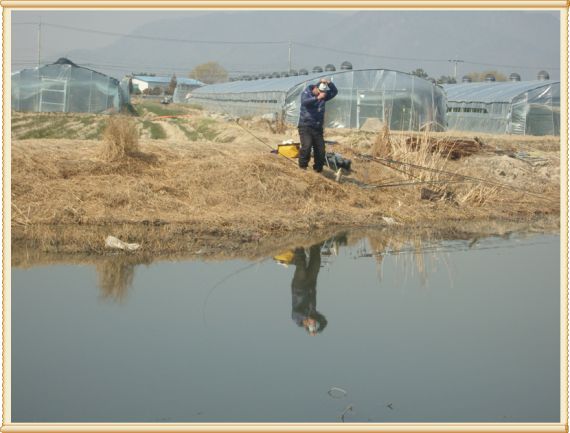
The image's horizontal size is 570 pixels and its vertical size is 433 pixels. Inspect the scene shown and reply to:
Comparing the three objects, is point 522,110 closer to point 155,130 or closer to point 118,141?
point 155,130

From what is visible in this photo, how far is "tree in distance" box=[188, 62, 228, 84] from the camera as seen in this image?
13625 cm

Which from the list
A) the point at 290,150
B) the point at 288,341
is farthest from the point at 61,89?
the point at 288,341

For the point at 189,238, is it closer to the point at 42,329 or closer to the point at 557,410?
the point at 42,329

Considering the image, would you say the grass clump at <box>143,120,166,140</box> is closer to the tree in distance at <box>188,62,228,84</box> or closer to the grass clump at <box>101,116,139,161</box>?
the grass clump at <box>101,116,139,161</box>

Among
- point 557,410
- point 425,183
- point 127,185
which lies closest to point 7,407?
point 557,410

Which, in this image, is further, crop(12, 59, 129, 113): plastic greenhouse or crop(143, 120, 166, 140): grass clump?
crop(12, 59, 129, 113): plastic greenhouse

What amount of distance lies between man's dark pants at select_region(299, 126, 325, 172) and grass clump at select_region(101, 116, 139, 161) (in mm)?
3104

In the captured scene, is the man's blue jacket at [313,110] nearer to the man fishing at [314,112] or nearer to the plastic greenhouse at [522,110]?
the man fishing at [314,112]

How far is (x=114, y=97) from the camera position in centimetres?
3978

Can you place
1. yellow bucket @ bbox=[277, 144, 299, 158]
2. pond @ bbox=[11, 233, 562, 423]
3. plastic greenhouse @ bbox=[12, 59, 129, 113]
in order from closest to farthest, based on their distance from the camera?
1. pond @ bbox=[11, 233, 562, 423]
2. yellow bucket @ bbox=[277, 144, 299, 158]
3. plastic greenhouse @ bbox=[12, 59, 129, 113]

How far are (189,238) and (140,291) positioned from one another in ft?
9.58

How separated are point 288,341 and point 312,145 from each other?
8455mm

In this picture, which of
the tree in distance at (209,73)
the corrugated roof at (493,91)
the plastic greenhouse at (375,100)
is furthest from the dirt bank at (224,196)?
the tree in distance at (209,73)

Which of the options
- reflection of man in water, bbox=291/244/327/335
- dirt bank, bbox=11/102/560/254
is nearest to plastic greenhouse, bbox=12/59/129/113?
dirt bank, bbox=11/102/560/254
